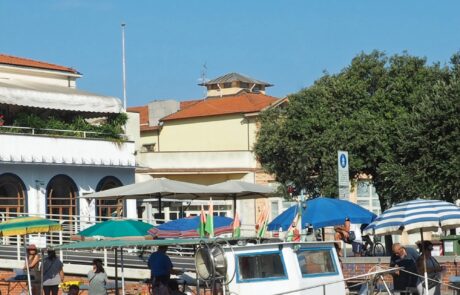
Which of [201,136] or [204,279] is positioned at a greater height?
[201,136]

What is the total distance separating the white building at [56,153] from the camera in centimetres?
4266

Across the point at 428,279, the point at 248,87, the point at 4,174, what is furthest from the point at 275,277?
the point at 248,87

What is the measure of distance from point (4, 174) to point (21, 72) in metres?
10.5

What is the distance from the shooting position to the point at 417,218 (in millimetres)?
21656

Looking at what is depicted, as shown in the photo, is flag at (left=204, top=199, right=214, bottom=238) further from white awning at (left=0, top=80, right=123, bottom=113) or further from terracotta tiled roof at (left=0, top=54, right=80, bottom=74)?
terracotta tiled roof at (left=0, top=54, right=80, bottom=74)

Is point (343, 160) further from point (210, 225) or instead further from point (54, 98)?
point (54, 98)

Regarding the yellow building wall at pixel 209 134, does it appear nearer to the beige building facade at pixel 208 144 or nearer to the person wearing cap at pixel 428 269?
the beige building facade at pixel 208 144

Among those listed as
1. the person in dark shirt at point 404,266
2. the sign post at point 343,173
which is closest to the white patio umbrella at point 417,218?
the person in dark shirt at point 404,266

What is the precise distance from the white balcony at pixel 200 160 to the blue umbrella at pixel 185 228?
115ft

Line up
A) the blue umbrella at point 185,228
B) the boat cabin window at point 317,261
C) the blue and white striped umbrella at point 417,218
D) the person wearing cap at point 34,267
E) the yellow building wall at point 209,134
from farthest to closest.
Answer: the yellow building wall at point 209,134
the blue umbrella at point 185,228
the person wearing cap at point 34,267
the blue and white striped umbrella at point 417,218
the boat cabin window at point 317,261

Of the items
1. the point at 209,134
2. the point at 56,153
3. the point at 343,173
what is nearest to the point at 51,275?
the point at 343,173

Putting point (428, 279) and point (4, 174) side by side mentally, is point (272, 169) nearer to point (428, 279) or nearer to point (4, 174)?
point (4, 174)

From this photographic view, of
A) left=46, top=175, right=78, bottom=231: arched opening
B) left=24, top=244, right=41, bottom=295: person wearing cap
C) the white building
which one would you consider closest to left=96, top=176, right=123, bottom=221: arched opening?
the white building

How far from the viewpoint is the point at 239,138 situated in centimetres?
6919
